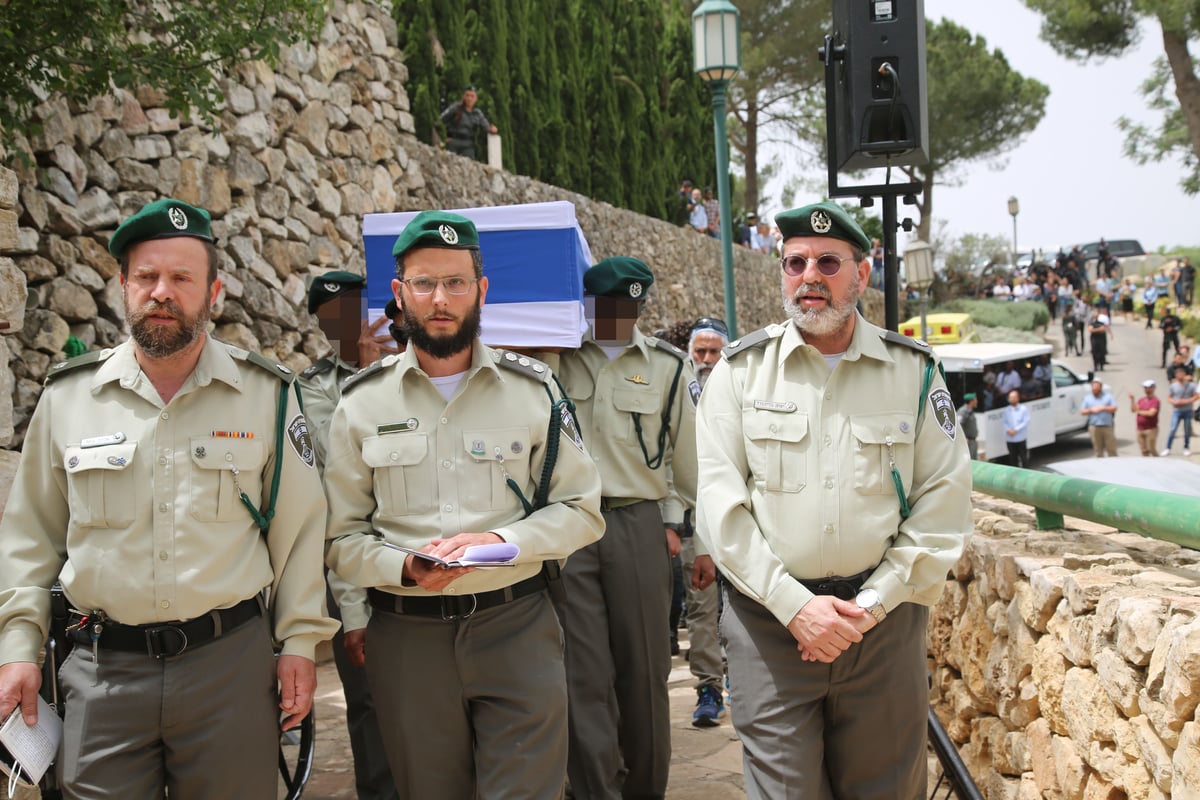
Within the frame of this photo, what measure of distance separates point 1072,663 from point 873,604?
816 millimetres

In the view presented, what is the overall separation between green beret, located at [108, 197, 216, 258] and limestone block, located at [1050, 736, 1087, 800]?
2.77 meters

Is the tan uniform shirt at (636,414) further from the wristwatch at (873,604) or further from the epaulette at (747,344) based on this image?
the wristwatch at (873,604)

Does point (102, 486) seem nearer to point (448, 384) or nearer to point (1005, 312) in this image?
point (448, 384)

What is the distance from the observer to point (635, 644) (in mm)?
3990

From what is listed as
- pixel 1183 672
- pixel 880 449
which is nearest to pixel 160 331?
pixel 880 449

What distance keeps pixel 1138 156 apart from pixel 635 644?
30745 millimetres

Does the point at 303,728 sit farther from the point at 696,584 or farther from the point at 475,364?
the point at 696,584

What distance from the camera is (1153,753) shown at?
266cm

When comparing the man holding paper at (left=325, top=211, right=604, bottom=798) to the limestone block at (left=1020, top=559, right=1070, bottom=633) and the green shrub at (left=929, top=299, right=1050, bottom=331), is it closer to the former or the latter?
the limestone block at (left=1020, top=559, right=1070, bottom=633)

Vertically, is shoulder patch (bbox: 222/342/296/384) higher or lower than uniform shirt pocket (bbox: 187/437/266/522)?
higher

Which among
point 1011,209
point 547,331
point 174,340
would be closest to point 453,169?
point 547,331

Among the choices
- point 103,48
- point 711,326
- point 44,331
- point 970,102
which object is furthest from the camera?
point 970,102

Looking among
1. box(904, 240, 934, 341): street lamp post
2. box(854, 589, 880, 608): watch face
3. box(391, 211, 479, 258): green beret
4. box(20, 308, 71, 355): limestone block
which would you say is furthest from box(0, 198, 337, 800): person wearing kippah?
box(904, 240, 934, 341): street lamp post

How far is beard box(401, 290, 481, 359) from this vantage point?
2977mm
